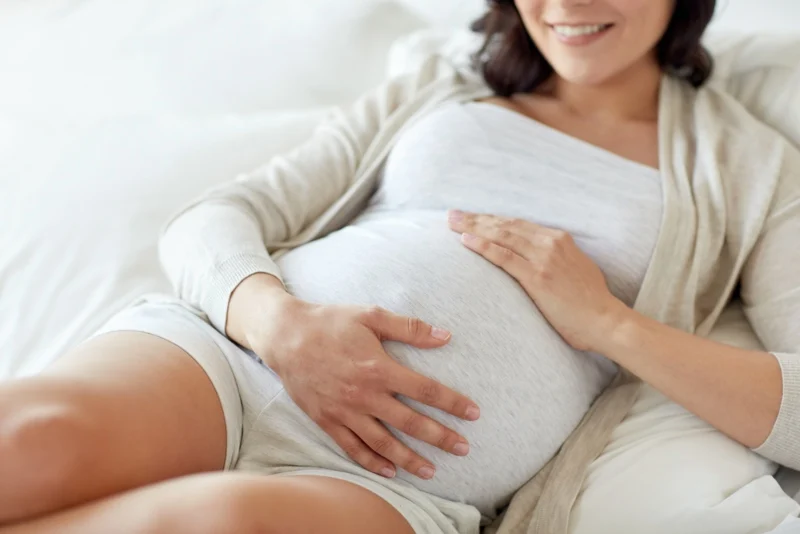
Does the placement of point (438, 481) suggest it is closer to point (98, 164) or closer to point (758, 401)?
point (758, 401)

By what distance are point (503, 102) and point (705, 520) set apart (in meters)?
0.68

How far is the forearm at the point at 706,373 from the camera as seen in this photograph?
84 cm

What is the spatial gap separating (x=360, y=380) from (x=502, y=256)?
0.82 feet

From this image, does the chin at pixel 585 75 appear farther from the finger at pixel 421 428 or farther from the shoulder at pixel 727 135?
the finger at pixel 421 428

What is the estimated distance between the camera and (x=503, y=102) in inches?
46.7

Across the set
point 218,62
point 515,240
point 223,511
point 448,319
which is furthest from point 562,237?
point 218,62

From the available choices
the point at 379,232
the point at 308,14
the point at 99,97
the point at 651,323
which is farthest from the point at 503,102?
the point at 99,97

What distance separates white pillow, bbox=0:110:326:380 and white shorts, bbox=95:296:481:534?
0.17m

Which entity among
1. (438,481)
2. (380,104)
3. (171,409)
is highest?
(380,104)

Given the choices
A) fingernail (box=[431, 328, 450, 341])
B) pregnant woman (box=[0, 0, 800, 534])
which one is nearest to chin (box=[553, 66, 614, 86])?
pregnant woman (box=[0, 0, 800, 534])

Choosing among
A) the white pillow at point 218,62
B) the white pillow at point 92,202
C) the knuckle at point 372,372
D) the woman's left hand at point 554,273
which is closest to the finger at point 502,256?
the woman's left hand at point 554,273

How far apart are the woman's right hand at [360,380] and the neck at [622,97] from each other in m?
0.51

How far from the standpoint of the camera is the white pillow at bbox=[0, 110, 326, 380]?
1063mm

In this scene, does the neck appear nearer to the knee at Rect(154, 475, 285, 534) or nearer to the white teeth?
the white teeth
